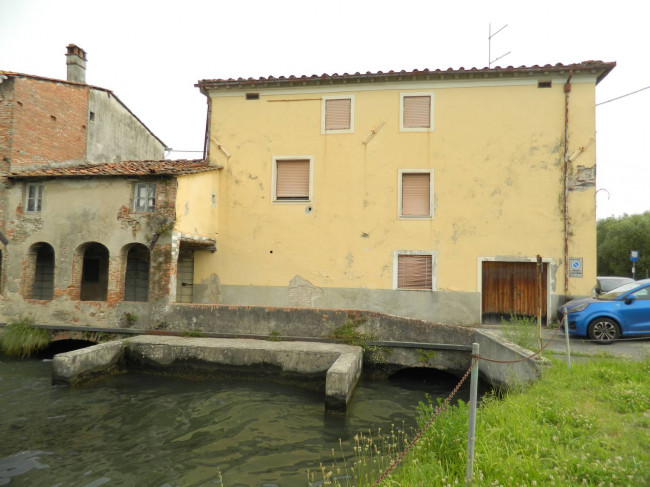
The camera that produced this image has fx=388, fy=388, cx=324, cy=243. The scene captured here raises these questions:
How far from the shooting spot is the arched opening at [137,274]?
14.9 m

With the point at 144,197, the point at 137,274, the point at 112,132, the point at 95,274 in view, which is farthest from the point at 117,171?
the point at 112,132

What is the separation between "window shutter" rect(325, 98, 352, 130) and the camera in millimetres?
13648

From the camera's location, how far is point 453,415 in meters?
4.72

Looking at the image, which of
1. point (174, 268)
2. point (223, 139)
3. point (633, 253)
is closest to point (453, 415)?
point (174, 268)

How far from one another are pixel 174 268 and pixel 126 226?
2.00 metres

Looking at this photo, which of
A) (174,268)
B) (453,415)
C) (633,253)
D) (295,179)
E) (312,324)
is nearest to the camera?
(453,415)

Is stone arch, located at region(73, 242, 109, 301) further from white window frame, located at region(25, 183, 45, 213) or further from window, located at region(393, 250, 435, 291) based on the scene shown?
window, located at region(393, 250, 435, 291)

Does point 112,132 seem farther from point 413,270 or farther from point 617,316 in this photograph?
point 617,316

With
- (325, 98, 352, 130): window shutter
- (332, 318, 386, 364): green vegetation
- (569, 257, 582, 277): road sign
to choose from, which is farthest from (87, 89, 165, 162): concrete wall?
(569, 257, 582, 277): road sign

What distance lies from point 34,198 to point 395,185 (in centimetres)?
1155

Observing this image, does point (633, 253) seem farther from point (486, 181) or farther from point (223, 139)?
point (223, 139)

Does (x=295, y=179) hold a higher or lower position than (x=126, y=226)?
higher

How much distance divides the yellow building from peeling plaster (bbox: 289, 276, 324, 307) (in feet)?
0.11

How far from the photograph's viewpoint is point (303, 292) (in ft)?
44.4
